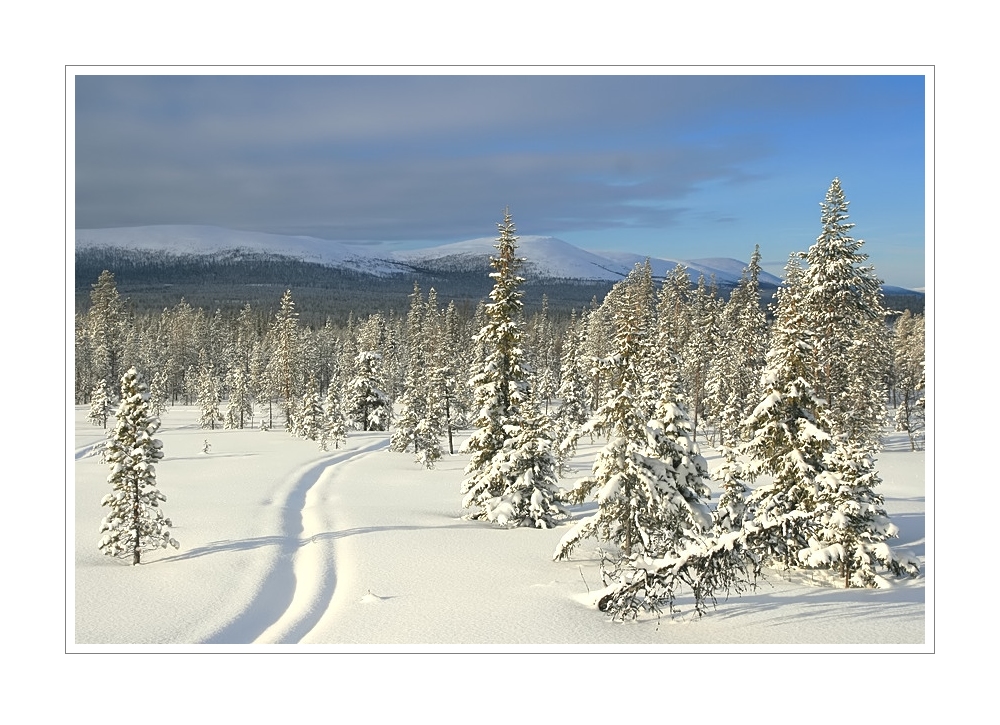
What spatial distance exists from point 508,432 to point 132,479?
1189cm

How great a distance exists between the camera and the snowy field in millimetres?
11477

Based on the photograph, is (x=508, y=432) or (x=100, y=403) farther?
(x=100, y=403)

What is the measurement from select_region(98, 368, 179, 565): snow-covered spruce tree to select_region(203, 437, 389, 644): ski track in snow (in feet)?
11.9

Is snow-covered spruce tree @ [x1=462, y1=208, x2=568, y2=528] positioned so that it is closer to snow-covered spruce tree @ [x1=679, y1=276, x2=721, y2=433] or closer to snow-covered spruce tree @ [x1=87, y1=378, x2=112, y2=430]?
snow-covered spruce tree @ [x1=679, y1=276, x2=721, y2=433]

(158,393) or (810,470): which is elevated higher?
(810,470)

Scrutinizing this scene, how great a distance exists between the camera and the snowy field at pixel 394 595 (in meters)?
11.5

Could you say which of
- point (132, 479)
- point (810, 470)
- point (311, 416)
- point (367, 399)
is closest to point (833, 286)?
point (810, 470)

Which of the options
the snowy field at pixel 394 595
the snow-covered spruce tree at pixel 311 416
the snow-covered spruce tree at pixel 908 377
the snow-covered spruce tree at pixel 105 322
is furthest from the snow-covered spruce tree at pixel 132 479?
the snow-covered spruce tree at pixel 105 322

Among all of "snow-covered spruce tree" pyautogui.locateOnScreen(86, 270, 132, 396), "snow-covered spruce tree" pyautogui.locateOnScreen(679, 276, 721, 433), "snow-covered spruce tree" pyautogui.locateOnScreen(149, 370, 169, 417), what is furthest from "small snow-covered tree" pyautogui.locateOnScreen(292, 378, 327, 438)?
"snow-covered spruce tree" pyautogui.locateOnScreen(679, 276, 721, 433)

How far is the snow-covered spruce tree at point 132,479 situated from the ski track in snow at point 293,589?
3633 mm

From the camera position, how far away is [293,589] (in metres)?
16.4

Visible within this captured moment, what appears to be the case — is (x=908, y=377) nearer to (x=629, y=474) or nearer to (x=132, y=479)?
(x=629, y=474)
